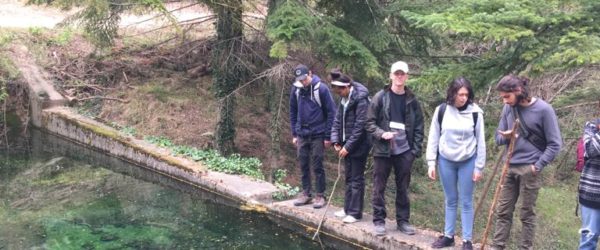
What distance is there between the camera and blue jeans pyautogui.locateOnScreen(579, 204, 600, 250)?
15.7 ft

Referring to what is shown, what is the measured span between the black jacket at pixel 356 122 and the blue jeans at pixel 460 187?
1043 mm

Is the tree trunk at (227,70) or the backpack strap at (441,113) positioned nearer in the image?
the backpack strap at (441,113)

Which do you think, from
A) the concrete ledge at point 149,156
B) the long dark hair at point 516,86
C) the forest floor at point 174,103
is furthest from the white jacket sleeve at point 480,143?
the forest floor at point 174,103

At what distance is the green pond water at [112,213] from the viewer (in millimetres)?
6953

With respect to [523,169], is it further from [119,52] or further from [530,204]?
[119,52]

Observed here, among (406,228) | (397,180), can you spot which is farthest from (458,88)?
(406,228)

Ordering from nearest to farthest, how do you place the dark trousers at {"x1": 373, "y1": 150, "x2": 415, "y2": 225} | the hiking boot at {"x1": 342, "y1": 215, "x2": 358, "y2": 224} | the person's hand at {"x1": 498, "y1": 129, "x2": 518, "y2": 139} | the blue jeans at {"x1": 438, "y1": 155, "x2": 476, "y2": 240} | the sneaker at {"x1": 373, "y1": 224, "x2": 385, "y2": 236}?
the person's hand at {"x1": 498, "y1": 129, "x2": 518, "y2": 139} → the blue jeans at {"x1": 438, "y1": 155, "x2": 476, "y2": 240} → the dark trousers at {"x1": 373, "y1": 150, "x2": 415, "y2": 225} → the sneaker at {"x1": 373, "y1": 224, "x2": 385, "y2": 236} → the hiking boot at {"x1": 342, "y1": 215, "x2": 358, "y2": 224}

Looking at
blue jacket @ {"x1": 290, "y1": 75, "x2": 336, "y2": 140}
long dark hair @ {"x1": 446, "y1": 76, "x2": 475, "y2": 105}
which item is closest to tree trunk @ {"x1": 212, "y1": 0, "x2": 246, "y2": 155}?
blue jacket @ {"x1": 290, "y1": 75, "x2": 336, "y2": 140}

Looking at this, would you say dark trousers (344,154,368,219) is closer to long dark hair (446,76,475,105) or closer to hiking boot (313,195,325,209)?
hiking boot (313,195,325,209)

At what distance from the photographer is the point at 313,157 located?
721cm

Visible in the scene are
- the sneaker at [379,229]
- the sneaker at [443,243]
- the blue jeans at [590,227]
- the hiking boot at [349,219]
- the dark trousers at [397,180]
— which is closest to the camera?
the blue jeans at [590,227]

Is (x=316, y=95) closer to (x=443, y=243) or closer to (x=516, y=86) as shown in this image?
(x=443, y=243)

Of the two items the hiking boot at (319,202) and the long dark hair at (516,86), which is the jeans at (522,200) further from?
the hiking boot at (319,202)

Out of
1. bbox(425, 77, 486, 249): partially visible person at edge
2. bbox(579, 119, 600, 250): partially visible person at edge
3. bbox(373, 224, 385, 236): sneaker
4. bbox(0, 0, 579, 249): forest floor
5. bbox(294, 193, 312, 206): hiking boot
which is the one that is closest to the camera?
bbox(579, 119, 600, 250): partially visible person at edge
